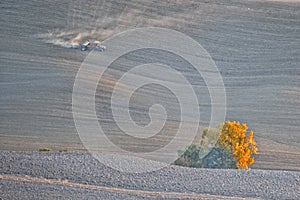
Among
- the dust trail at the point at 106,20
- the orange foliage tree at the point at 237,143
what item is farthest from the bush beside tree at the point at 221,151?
the dust trail at the point at 106,20

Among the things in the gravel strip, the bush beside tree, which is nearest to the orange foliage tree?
the bush beside tree

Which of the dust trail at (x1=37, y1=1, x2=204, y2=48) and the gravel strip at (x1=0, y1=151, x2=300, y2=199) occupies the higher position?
the gravel strip at (x1=0, y1=151, x2=300, y2=199)

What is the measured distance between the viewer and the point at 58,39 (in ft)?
102

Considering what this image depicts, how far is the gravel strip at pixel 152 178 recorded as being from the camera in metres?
14.7

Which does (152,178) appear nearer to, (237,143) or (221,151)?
(221,151)

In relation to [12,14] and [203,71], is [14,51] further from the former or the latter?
[203,71]

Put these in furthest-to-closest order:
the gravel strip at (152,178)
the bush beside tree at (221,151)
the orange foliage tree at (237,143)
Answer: the orange foliage tree at (237,143) → the bush beside tree at (221,151) → the gravel strip at (152,178)

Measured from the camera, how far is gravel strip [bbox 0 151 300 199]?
48.1 feet

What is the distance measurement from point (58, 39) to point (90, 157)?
15.9 meters

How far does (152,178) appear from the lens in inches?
602

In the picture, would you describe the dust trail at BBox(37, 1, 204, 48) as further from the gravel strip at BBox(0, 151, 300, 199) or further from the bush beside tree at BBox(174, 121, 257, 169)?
the gravel strip at BBox(0, 151, 300, 199)

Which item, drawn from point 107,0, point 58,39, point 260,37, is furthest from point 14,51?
point 260,37

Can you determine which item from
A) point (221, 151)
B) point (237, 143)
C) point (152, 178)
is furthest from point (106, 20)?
point (152, 178)

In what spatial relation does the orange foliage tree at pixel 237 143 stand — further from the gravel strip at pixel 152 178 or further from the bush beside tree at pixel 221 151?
the gravel strip at pixel 152 178
